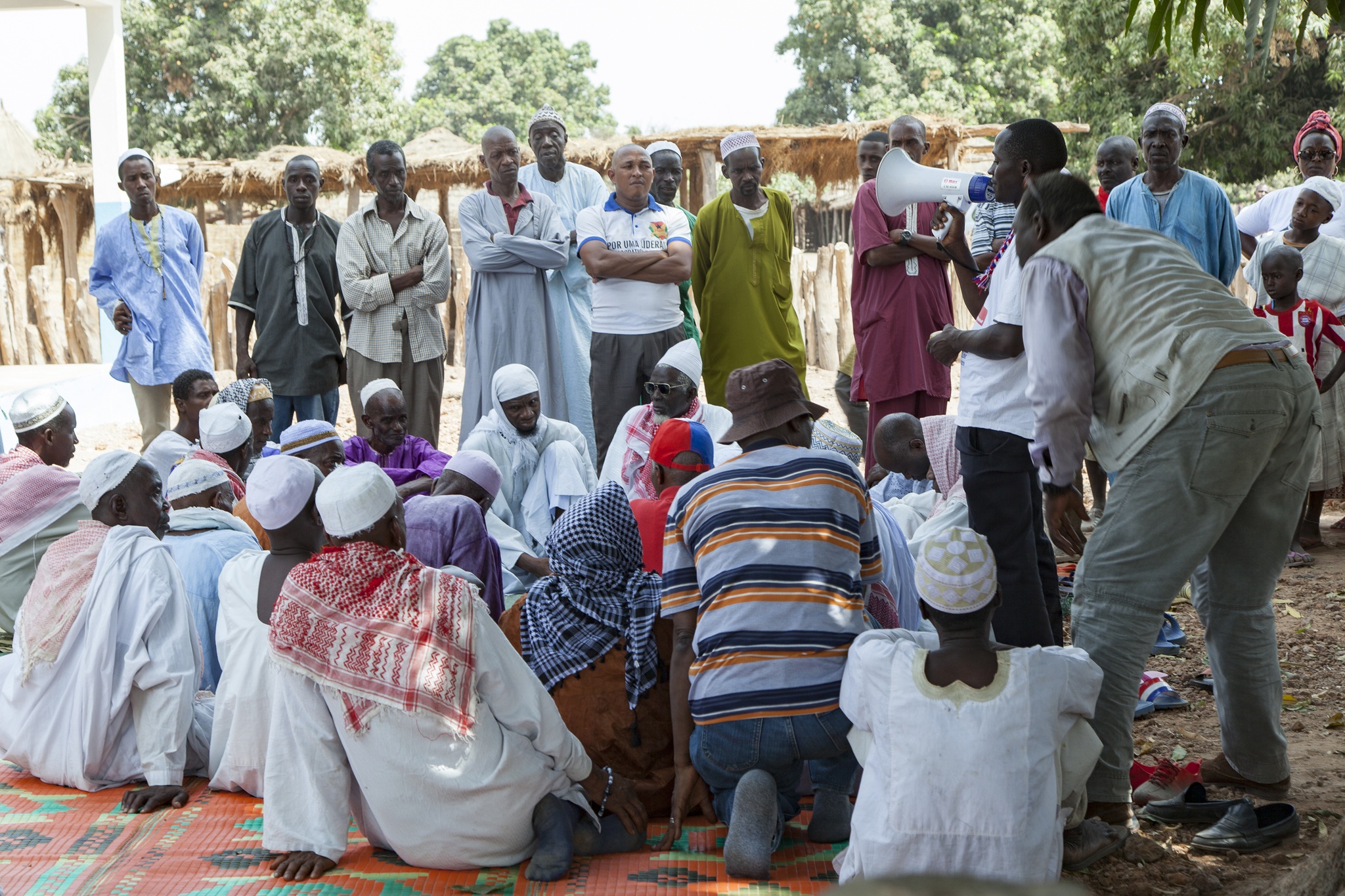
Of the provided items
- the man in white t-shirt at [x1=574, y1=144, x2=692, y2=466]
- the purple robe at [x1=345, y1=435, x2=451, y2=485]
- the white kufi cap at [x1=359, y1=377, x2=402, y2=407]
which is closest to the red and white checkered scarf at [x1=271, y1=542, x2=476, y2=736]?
the purple robe at [x1=345, y1=435, x2=451, y2=485]

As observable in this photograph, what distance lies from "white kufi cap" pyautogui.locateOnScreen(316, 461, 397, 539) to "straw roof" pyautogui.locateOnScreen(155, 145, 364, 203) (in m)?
12.4

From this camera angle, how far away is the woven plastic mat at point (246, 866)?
3.22m

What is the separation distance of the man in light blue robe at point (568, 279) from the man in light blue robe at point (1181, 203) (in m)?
3.17

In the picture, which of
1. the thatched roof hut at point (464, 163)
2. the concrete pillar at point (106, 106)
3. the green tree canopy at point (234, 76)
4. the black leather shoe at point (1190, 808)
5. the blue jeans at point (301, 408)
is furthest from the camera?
the green tree canopy at point (234, 76)

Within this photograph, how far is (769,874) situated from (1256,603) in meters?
1.56

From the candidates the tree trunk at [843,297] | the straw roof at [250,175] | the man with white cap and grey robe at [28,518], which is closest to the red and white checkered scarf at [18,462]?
the man with white cap and grey robe at [28,518]

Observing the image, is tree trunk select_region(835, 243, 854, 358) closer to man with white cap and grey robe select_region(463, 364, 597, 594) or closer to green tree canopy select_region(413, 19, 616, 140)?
man with white cap and grey robe select_region(463, 364, 597, 594)

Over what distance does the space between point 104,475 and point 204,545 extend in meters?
0.47

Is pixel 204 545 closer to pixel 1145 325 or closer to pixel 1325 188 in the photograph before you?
pixel 1145 325

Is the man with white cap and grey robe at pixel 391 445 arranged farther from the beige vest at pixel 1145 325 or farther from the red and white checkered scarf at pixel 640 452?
the beige vest at pixel 1145 325

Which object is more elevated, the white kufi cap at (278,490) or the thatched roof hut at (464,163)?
the thatched roof hut at (464,163)

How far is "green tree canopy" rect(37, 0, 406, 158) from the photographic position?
992 inches

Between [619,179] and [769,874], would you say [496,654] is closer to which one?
[769,874]

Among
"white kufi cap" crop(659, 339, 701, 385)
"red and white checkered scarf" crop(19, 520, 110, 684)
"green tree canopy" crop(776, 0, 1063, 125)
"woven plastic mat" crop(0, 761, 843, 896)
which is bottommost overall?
"woven plastic mat" crop(0, 761, 843, 896)
